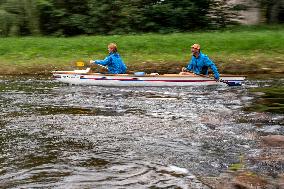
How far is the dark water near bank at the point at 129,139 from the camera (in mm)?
6875

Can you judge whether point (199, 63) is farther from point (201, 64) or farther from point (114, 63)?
point (114, 63)

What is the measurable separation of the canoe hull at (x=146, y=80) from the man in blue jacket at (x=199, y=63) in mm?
346

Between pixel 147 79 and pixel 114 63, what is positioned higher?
pixel 114 63

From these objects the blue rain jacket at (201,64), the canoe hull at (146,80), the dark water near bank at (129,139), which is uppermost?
the blue rain jacket at (201,64)

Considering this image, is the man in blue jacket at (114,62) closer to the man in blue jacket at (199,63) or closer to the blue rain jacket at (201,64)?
the man in blue jacket at (199,63)

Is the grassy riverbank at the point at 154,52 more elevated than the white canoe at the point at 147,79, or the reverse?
the grassy riverbank at the point at 154,52

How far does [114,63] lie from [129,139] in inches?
332

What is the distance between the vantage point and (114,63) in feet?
56.4

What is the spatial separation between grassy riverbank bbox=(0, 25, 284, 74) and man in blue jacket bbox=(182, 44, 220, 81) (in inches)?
136

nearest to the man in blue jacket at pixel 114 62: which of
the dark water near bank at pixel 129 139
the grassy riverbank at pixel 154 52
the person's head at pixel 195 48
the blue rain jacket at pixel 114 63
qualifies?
the blue rain jacket at pixel 114 63

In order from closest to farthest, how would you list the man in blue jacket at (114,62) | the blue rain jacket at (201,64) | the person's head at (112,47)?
the blue rain jacket at (201,64), the person's head at (112,47), the man in blue jacket at (114,62)

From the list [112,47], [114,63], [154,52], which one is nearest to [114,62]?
[114,63]

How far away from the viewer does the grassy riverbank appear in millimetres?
20500

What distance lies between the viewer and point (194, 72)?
54.3ft
